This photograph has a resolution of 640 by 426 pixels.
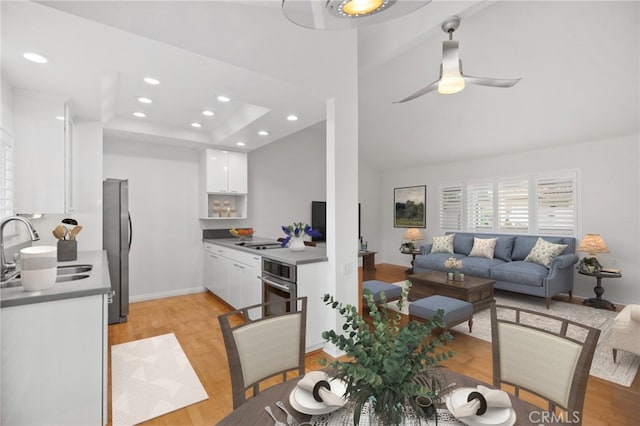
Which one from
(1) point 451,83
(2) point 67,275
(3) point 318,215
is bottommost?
(2) point 67,275

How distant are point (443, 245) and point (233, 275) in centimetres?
430

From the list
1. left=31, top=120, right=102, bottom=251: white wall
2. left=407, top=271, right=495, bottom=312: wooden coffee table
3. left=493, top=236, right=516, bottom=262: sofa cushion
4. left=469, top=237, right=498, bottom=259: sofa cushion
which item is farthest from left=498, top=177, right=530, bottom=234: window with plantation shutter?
left=31, top=120, right=102, bottom=251: white wall

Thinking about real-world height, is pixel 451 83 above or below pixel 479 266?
above

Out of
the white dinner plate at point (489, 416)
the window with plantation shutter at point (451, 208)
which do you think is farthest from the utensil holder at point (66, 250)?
the window with plantation shutter at point (451, 208)

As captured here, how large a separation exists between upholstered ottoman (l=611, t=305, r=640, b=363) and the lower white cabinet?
11.0 feet

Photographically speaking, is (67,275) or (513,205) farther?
(513,205)

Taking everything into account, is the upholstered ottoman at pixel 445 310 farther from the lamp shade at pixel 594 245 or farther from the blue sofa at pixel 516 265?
the lamp shade at pixel 594 245

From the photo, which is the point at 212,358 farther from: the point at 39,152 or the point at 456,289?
the point at 456,289

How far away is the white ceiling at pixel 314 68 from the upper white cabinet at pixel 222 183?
0.90 feet

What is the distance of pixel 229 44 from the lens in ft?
7.25

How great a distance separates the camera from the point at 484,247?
18.6ft

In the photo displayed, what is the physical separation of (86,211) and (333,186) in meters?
2.83

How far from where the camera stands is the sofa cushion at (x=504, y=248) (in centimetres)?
547

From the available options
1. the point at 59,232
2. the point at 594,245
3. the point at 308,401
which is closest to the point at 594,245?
the point at 594,245
